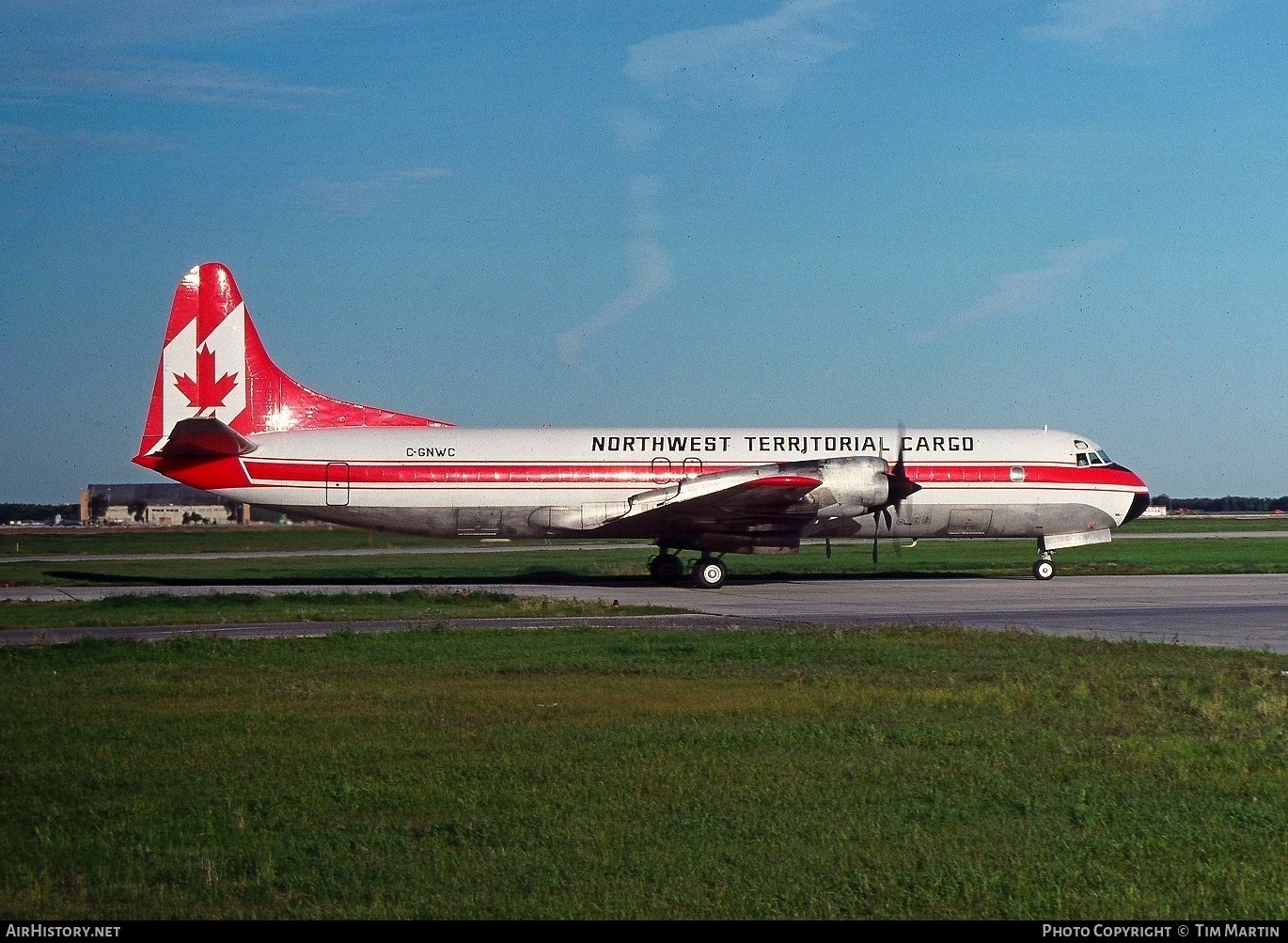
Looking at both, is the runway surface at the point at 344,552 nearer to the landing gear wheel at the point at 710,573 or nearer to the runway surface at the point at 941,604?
the runway surface at the point at 941,604

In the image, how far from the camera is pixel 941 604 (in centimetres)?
3009

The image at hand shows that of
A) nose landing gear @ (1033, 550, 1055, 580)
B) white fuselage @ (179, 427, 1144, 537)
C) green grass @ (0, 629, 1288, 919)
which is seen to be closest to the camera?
green grass @ (0, 629, 1288, 919)

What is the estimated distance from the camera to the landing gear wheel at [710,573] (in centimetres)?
3541

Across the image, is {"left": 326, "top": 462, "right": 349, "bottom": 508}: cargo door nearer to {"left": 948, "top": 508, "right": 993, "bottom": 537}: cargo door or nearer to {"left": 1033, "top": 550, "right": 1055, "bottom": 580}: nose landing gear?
{"left": 948, "top": 508, "right": 993, "bottom": 537}: cargo door

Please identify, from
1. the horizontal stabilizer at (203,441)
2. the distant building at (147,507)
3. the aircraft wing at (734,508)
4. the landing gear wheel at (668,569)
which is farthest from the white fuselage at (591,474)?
the distant building at (147,507)

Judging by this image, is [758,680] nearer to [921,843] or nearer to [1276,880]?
[921,843]

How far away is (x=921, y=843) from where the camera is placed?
29.6 ft

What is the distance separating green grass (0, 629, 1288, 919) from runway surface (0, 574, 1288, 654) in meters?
4.87

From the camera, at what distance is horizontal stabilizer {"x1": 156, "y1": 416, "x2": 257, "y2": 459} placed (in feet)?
107

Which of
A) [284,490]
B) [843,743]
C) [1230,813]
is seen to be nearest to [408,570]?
[284,490]

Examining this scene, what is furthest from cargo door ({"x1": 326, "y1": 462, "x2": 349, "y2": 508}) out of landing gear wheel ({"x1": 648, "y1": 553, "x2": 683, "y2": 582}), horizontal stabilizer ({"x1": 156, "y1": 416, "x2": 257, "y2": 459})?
landing gear wheel ({"x1": 648, "y1": 553, "x2": 683, "y2": 582})

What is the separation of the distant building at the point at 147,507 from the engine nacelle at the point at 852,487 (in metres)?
106

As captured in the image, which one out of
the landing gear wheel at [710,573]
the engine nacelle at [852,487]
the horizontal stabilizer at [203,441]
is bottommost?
the landing gear wheel at [710,573]

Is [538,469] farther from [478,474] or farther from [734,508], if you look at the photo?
[734,508]
